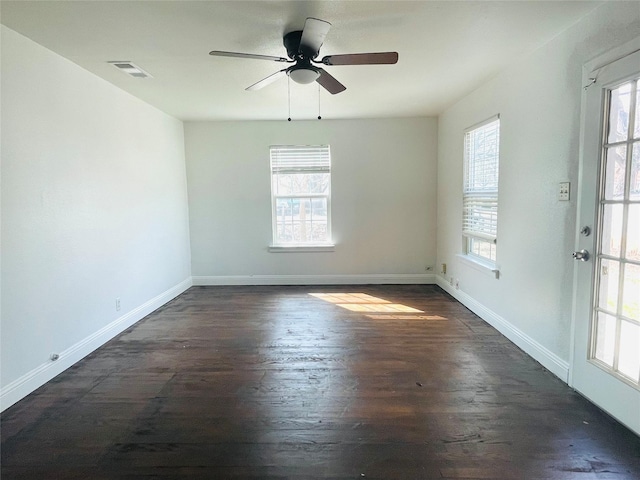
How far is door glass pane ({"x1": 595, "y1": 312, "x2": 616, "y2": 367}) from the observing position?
202cm

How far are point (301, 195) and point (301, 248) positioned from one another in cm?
Result: 83

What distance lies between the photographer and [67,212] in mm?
2770

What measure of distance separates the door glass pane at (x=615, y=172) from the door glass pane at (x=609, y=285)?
0.40 meters

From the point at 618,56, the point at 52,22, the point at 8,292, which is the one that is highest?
the point at 52,22

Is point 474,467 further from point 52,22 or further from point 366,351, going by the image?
point 52,22

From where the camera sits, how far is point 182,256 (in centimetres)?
509

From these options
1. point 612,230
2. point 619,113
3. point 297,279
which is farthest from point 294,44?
point 297,279

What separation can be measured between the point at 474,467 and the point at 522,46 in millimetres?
2922

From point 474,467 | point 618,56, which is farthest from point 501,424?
point 618,56

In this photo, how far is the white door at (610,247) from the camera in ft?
6.13

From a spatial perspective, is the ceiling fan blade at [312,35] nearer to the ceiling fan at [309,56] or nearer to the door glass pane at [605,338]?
the ceiling fan at [309,56]

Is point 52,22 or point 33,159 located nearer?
point 52,22

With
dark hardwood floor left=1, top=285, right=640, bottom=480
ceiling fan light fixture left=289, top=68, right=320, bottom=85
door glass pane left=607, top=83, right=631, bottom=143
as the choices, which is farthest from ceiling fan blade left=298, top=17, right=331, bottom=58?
dark hardwood floor left=1, top=285, right=640, bottom=480

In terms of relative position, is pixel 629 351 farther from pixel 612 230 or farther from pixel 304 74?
pixel 304 74
